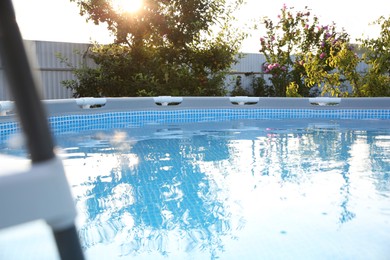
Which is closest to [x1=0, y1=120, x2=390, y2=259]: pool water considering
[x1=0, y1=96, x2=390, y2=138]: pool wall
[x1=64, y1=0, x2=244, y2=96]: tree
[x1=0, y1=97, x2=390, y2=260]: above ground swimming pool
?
[x1=0, y1=97, x2=390, y2=260]: above ground swimming pool

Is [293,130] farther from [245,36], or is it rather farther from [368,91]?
[245,36]

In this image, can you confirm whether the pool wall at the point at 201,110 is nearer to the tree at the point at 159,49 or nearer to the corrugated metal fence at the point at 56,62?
the tree at the point at 159,49

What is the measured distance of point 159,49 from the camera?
10898mm

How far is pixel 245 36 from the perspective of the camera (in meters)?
11.8

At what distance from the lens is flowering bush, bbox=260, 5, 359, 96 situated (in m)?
11.1

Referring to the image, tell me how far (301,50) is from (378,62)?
2.47 meters

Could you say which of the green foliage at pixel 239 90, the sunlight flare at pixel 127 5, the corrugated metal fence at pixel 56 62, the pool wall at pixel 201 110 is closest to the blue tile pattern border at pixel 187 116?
the pool wall at pixel 201 110

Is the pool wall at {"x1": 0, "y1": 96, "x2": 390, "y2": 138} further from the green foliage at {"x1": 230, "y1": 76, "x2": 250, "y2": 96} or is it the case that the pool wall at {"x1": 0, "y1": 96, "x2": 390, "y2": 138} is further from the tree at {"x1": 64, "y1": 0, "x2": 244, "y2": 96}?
the green foliage at {"x1": 230, "y1": 76, "x2": 250, "y2": 96}

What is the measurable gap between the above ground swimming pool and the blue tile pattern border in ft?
0.17

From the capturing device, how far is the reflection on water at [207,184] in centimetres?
293

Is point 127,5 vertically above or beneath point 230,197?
above

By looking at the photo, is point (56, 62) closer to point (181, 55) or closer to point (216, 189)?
point (181, 55)

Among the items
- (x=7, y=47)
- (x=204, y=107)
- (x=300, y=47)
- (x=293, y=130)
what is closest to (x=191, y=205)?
(x=7, y=47)

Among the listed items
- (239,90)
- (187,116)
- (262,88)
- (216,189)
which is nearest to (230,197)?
(216,189)
